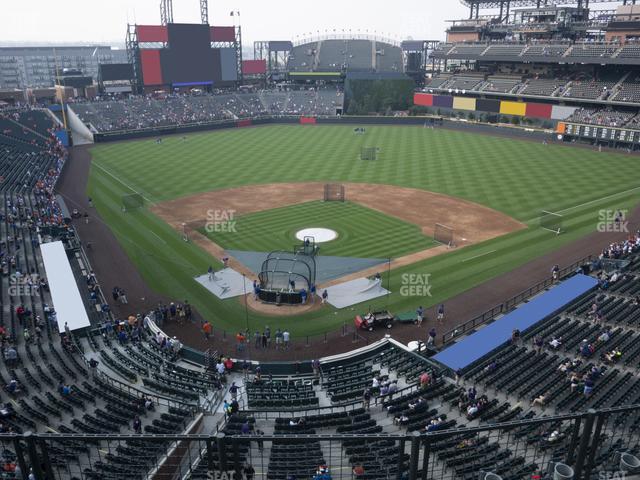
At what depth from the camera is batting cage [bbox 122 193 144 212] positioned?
1959 inches

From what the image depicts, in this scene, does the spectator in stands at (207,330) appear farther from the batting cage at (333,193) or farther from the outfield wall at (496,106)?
the outfield wall at (496,106)

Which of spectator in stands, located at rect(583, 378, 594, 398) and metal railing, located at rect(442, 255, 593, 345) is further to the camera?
metal railing, located at rect(442, 255, 593, 345)

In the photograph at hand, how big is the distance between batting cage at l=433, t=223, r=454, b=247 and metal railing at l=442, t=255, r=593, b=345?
27.8ft

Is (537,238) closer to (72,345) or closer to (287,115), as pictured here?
(72,345)

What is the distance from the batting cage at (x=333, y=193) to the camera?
5141 cm

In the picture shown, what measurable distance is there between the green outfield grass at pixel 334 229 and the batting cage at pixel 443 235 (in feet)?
2.10

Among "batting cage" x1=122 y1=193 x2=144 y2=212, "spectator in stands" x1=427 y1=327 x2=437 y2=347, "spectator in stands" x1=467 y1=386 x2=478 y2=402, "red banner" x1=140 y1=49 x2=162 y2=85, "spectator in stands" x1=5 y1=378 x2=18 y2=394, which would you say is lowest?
"spectator in stands" x1=427 y1=327 x2=437 y2=347

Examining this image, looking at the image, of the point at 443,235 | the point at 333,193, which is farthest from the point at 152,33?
the point at 443,235

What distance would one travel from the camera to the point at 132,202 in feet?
165

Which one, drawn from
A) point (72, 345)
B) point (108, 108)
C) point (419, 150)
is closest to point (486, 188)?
point (419, 150)

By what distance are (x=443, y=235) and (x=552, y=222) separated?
10.5m

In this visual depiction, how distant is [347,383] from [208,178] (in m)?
42.0

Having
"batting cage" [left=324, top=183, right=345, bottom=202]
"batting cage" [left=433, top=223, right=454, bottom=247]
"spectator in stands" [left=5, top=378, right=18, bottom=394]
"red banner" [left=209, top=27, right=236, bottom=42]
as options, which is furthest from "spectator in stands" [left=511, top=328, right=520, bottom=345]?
"red banner" [left=209, top=27, right=236, bottom=42]

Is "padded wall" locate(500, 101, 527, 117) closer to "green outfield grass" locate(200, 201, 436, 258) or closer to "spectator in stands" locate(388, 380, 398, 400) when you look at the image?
"green outfield grass" locate(200, 201, 436, 258)
